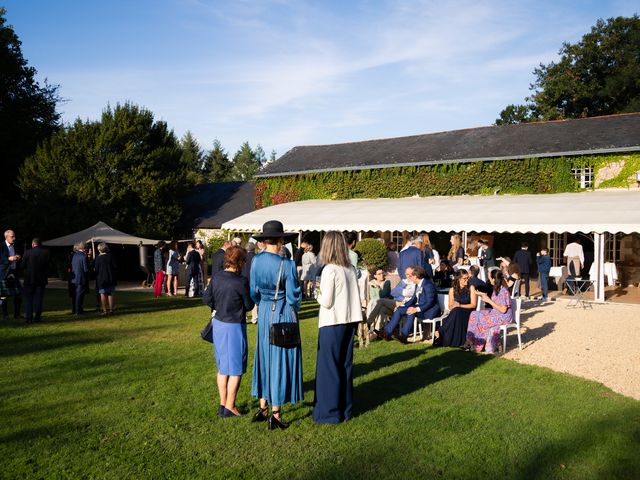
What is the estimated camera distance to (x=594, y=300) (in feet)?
47.4

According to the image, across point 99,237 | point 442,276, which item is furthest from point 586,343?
point 99,237

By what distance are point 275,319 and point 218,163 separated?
60.0 m

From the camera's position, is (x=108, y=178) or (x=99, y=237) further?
(x=108, y=178)

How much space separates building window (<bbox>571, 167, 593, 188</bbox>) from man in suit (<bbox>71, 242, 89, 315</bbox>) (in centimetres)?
1497

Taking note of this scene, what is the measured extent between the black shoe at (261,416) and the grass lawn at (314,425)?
0.11 m

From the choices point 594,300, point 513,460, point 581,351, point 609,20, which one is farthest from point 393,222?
point 609,20

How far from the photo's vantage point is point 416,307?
350 inches

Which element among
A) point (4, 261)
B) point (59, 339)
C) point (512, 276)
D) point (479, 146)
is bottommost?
point (59, 339)

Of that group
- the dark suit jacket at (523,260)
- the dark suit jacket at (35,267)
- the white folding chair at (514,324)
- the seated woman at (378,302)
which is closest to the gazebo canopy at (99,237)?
the dark suit jacket at (35,267)

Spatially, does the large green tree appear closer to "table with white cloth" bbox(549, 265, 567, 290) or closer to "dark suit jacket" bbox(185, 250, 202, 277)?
"dark suit jacket" bbox(185, 250, 202, 277)

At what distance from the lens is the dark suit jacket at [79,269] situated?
37.0 ft

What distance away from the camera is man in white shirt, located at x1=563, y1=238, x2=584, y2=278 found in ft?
53.0

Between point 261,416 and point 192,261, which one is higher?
point 192,261

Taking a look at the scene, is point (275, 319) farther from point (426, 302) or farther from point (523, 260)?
point (523, 260)
